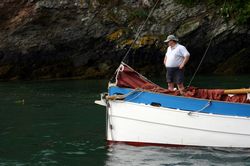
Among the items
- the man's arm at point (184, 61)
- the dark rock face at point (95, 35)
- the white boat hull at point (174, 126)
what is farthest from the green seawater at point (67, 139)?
the dark rock face at point (95, 35)

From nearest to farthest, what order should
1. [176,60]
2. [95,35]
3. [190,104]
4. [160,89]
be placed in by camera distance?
[190,104]
[160,89]
[176,60]
[95,35]

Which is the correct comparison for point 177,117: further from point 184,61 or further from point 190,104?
point 184,61

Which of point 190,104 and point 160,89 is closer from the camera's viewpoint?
point 190,104

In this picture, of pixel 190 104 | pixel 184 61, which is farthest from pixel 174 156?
pixel 184 61

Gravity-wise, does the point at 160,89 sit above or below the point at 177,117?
above

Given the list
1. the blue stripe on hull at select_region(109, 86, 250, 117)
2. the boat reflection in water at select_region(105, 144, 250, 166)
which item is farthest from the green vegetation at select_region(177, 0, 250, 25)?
the boat reflection in water at select_region(105, 144, 250, 166)

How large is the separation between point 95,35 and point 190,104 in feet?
59.4

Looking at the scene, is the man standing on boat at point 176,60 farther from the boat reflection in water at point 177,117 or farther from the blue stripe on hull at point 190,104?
the blue stripe on hull at point 190,104

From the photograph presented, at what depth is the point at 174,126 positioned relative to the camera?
486 inches

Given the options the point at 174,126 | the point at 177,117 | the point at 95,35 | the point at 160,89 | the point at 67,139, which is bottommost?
the point at 67,139

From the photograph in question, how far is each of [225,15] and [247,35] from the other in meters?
1.85

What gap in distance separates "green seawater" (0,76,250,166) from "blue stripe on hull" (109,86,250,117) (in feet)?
2.93

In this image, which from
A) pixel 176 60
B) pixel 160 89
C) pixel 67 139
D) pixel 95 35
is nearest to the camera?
pixel 160 89

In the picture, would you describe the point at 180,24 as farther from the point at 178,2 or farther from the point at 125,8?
the point at 125,8
